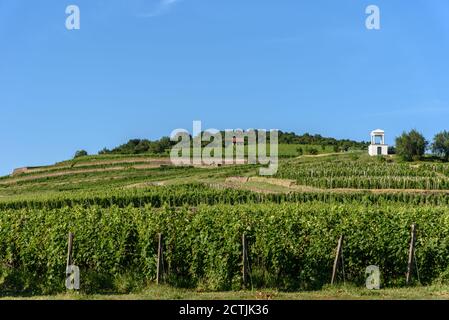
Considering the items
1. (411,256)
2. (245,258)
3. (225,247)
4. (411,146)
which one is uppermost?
(411,146)

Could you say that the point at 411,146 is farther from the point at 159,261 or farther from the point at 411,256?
the point at 159,261

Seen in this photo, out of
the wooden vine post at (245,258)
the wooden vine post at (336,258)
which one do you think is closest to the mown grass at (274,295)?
the wooden vine post at (336,258)

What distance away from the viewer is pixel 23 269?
22.3 meters

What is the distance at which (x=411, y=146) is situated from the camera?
317ft

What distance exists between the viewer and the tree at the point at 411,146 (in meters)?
96.3

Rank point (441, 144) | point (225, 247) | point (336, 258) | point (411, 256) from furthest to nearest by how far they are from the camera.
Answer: point (441, 144), point (411, 256), point (225, 247), point (336, 258)

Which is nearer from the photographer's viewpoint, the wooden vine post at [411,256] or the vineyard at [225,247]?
the vineyard at [225,247]

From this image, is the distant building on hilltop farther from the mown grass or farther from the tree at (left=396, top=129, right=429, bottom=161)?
the mown grass

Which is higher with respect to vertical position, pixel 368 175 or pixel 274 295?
pixel 368 175

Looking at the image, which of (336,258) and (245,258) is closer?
(245,258)

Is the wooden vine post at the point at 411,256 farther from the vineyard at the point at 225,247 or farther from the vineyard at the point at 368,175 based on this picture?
the vineyard at the point at 368,175

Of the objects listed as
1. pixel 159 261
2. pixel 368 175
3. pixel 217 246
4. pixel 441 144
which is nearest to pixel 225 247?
pixel 217 246

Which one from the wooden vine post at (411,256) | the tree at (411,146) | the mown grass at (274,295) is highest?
the tree at (411,146)
